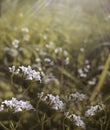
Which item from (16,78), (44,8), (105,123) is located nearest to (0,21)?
(44,8)

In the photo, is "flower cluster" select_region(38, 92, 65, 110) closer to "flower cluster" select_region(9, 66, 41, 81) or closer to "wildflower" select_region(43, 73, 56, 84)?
"flower cluster" select_region(9, 66, 41, 81)

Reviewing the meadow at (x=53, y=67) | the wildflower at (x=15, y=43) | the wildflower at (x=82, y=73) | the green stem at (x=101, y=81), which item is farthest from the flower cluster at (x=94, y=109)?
the wildflower at (x=15, y=43)

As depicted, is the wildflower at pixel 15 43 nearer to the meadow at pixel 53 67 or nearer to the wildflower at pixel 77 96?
the meadow at pixel 53 67

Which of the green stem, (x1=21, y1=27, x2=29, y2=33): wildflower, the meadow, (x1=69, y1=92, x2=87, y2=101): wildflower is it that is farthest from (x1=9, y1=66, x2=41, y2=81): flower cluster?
(x1=21, y1=27, x2=29, y2=33): wildflower

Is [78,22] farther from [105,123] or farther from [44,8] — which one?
[105,123]

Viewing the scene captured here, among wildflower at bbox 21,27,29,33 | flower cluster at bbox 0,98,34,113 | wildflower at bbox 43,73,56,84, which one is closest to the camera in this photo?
flower cluster at bbox 0,98,34,113

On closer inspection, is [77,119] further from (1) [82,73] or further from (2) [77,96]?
(1) [82,73]
